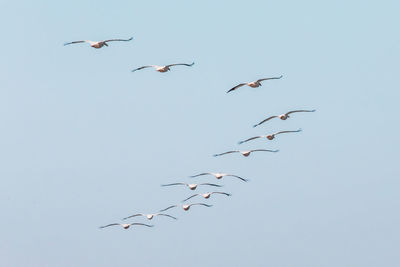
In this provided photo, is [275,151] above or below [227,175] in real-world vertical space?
above

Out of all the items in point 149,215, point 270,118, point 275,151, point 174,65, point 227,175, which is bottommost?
point 149,215

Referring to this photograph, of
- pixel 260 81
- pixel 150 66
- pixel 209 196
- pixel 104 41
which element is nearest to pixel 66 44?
pixel 104 41

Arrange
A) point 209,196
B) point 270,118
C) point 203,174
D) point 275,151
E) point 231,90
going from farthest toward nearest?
point 209,196, point 203,174, point 275,151, point 270,118, point 231,90

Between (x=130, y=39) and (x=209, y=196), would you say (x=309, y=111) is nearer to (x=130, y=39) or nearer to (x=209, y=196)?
(x=130, y=39)

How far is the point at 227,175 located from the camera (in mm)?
143125

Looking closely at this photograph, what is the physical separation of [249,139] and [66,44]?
2958cm

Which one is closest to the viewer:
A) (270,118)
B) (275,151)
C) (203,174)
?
(270,118)

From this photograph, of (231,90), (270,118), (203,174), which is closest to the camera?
(231,90)

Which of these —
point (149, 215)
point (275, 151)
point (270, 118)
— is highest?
point (270, 118)

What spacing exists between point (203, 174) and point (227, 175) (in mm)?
5161

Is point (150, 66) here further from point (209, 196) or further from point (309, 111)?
point (209, 196)

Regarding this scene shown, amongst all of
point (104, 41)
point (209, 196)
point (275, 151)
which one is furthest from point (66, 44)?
point (209, 196)

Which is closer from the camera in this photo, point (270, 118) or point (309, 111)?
point (309, 111)

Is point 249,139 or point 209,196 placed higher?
point 249,139
